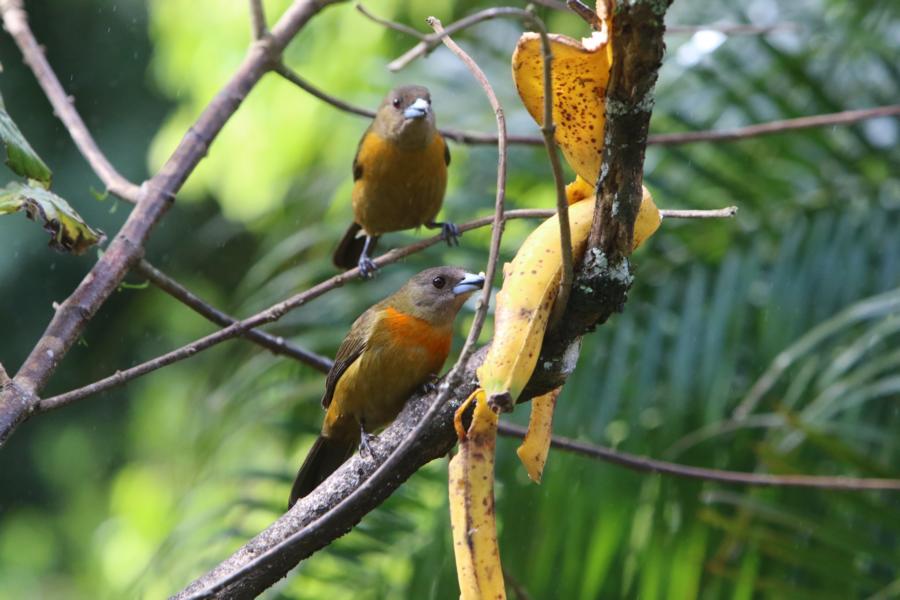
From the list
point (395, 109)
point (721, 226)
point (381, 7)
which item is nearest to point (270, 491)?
point (395, 109)

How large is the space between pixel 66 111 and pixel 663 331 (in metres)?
2.24

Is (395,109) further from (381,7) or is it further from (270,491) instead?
(381,7)

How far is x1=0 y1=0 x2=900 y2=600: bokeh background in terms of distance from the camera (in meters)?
3.73

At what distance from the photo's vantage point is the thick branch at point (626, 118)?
1523 millimetres

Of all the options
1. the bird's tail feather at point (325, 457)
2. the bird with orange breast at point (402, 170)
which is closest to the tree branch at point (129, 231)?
the bird's tail feather at point (325, 457)

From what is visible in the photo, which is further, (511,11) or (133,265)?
(133,265)

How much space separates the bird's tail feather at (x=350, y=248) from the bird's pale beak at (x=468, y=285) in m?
1.22

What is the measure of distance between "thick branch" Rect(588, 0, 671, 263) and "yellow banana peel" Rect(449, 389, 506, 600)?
33 cm

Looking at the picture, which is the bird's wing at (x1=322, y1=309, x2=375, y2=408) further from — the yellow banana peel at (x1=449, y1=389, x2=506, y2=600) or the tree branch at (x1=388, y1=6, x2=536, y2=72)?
the yellow banana peel at (x1=449, y1=389, x2=506, y2=600)

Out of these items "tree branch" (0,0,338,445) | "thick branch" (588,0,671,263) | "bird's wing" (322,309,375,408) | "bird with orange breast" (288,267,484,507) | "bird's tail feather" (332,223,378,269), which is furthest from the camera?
"bird's tail feather" (332,223,378,269)

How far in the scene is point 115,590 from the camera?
7.19 meters

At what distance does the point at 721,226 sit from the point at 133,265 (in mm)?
2664

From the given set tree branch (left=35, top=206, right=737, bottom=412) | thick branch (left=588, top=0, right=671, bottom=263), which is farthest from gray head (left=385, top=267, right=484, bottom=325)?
thick branch (left=588, top=0, right=671, bottom=263)

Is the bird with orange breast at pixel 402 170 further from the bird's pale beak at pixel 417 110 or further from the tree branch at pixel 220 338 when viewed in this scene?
the tree branch at pixel 220 338
